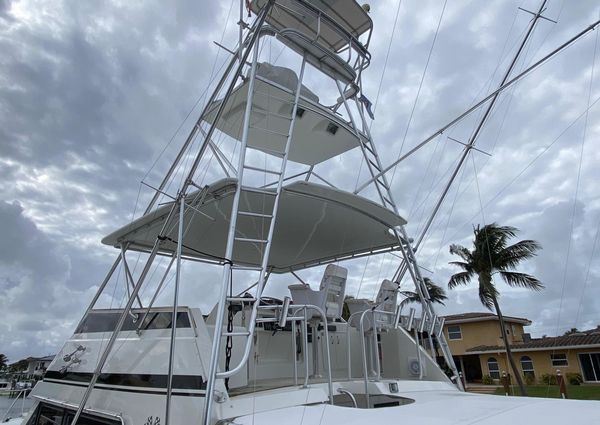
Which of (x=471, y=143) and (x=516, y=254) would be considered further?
(x=516, y=254)

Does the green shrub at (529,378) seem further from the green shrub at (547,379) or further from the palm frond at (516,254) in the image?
the palm frond at (516,254)

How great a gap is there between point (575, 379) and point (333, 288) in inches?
924

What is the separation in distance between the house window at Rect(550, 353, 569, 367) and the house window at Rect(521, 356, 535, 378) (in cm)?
132

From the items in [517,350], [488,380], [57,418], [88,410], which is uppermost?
[517,350]

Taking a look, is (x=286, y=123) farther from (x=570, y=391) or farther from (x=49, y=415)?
(x=570, y=391)

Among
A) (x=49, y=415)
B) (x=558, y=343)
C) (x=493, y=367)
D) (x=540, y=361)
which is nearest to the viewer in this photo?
(x=49, y=415)

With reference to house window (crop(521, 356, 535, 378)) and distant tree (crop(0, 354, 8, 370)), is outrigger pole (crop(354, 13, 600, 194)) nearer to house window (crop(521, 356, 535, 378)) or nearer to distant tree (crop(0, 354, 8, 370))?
house window (crop(521, 356, 535, 378))

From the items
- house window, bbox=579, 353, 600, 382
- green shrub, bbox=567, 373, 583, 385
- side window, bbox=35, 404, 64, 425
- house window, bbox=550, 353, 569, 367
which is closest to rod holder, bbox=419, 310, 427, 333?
side window, bbox=35, 404, 64, 425

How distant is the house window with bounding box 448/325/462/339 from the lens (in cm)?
2967

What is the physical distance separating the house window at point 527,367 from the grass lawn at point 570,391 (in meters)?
1.82

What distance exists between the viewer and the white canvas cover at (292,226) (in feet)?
17.4

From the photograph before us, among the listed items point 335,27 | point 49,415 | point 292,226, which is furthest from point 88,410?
point 335,27

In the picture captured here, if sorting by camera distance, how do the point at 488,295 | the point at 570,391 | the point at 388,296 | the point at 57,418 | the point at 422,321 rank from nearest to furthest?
the point at 57,418, the point at 422,321, the point at 388,296, the point at 570,391, the point at 488,295

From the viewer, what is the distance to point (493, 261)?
22.4m
